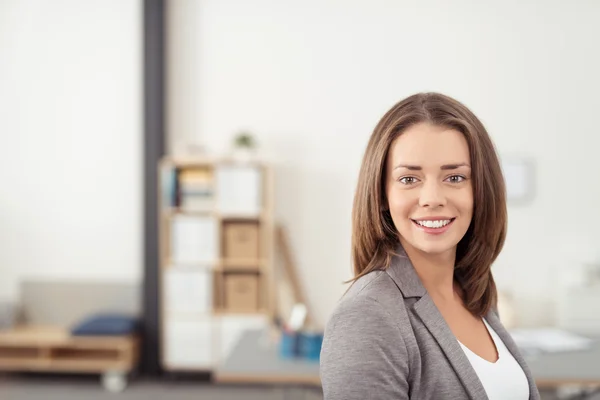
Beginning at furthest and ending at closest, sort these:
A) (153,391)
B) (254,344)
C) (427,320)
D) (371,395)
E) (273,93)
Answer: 1. (273,93)
2. (153,391)
3. (254,344)
4. (427,320)
5. (371,395)

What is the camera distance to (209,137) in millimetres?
5195

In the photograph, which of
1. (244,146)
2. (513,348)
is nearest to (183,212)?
(244,146)

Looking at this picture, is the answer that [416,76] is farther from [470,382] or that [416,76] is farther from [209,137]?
[470,382]

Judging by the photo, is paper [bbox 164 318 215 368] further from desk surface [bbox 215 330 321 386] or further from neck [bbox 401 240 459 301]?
neck [bbox 401 240 459 301]

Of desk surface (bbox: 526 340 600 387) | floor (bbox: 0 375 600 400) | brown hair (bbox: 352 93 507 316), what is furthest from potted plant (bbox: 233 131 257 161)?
brown hair (bbox: 352 93 507 316)

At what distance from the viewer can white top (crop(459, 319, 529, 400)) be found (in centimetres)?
114

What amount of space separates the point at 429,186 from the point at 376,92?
4.10 metres

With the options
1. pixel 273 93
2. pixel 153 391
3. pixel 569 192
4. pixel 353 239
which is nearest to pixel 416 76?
pixel 273 93

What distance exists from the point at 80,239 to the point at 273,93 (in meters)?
2.08

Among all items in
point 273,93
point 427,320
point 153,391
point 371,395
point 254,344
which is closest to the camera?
point 371,395

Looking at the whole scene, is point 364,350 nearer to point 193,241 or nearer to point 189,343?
A: point 193,241

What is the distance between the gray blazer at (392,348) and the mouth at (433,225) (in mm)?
87

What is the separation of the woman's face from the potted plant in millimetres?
3725

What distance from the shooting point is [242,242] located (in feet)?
15.8
